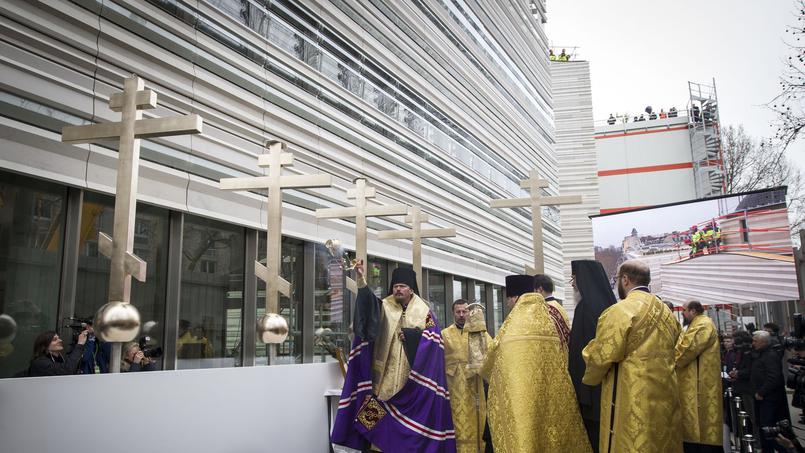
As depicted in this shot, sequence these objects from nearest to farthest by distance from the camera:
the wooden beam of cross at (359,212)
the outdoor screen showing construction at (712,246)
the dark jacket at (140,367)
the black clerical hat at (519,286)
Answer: the black clerical hat at (519,286), the dark jacket at (140,367), the wooden beam of cross at (359,212), the outdoor screen showing construction at (712,246)

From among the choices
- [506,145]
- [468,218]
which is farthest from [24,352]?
[506,145]

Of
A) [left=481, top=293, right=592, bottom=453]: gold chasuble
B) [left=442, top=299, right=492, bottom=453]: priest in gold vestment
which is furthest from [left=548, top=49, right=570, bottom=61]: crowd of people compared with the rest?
[left=481, top=293, right=592, bottom=453]: gold chasuble

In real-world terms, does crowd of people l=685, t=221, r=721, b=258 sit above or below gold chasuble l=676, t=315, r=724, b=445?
above

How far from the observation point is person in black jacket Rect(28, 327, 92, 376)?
4.99 metres

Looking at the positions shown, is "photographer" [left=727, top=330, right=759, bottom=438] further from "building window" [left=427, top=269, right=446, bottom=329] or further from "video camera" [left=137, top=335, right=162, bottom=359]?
"video camera" [left=137, top=335, right=162, bottom=359]

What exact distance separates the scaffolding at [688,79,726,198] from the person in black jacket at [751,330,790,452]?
23.5m

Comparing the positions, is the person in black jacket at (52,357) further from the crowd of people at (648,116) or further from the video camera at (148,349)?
the crowd of people at (648,116)

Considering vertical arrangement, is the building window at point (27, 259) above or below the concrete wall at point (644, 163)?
below

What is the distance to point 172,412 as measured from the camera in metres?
4.22

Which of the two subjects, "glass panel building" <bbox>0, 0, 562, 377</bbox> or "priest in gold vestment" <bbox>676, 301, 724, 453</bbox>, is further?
"priest in gold vestment" <bbox>676, 301, 724, 453</bbox>

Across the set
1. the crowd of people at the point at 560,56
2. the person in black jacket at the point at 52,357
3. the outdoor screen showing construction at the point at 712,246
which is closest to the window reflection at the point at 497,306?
the outdoor screen showing construction at the point at 712,246

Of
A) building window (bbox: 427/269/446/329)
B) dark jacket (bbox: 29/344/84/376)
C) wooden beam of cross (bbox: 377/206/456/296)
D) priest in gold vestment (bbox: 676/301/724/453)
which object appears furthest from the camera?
building window (bbox: 427/269/446/329)

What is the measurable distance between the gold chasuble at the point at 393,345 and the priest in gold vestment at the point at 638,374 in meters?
1.95

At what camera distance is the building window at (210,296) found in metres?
7.09
